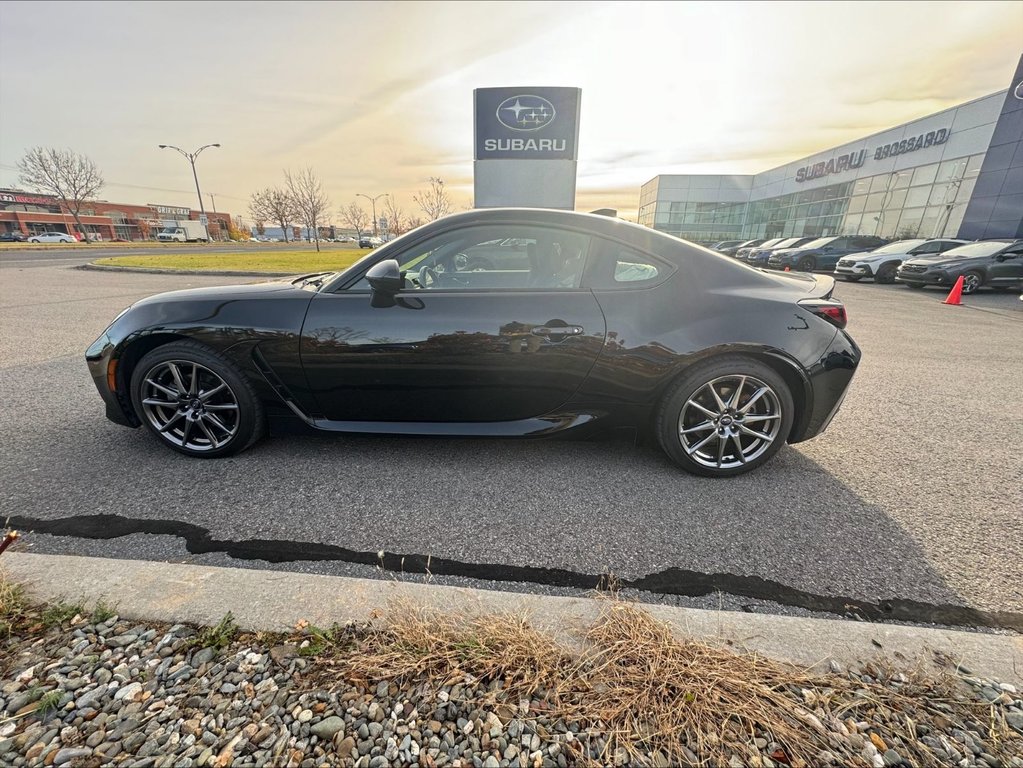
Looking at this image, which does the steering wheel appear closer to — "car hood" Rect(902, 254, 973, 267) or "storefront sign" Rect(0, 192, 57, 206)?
"car hood" Rect(902, 254, 973, 267)

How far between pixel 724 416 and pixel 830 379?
2.16 ft

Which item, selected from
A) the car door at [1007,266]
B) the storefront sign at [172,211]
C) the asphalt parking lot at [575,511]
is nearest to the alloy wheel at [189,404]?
the asphalt parking lot at [575,511]

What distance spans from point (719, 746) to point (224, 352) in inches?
115

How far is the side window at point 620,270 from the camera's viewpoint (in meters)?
2.60

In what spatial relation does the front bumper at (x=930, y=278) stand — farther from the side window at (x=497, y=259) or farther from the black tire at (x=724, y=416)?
the side window at (x=497, y=259)

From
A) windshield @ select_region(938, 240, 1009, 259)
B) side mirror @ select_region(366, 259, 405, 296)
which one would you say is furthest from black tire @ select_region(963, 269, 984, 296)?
side mirror @ select_region(366, 259, 405, 296)

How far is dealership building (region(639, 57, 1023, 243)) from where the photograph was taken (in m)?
19.6

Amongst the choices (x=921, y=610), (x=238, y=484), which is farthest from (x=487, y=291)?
(x=921, y=610)

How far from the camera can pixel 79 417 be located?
10.8 feet

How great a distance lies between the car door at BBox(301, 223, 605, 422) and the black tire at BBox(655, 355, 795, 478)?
1.92 feet

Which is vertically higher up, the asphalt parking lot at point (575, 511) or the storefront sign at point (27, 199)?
the storefront sign at point (27, 199)

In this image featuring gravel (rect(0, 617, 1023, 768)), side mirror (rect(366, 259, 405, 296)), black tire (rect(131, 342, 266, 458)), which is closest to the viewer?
gravel (rect(0, 617, 1023, 768))

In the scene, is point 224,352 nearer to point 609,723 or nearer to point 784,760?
point 609,723

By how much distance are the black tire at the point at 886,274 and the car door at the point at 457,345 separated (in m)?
17.3
